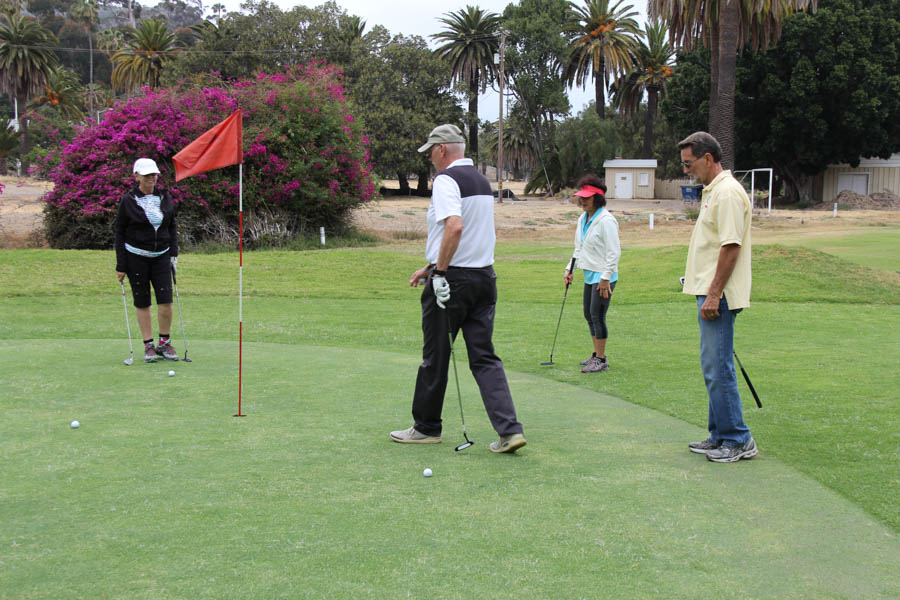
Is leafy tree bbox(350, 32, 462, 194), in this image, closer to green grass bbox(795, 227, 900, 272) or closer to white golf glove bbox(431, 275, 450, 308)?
green grass bbox(795, 227, 900, 272)

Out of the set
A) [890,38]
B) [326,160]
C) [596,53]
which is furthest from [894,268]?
[596,53]

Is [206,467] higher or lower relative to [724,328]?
lower

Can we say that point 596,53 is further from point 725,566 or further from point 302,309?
point 725,566

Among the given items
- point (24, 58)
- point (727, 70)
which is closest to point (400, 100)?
point (727, 70)

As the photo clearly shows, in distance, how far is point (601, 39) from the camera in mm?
67938

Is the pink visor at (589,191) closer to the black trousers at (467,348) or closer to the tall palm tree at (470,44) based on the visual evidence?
the black trousers at (467,348)

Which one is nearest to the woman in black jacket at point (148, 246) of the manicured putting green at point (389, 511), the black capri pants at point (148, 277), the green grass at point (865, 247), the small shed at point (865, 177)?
the black capri pants at point (148, 277)

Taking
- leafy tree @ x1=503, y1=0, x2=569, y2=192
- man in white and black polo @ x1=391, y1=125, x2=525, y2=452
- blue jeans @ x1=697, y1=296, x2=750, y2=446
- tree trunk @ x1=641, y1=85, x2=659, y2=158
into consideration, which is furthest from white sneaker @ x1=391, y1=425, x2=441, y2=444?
tree trunk @ x1=641, y1=85, x2=659, y2=158

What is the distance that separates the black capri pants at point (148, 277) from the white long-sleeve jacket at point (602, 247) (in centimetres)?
473

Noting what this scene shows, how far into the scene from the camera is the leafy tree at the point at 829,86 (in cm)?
4659

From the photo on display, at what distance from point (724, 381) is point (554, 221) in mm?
38238

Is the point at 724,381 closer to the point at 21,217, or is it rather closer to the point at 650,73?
the point at 21,217

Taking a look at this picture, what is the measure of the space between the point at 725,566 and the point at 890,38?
5348cm

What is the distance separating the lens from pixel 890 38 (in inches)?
1884
